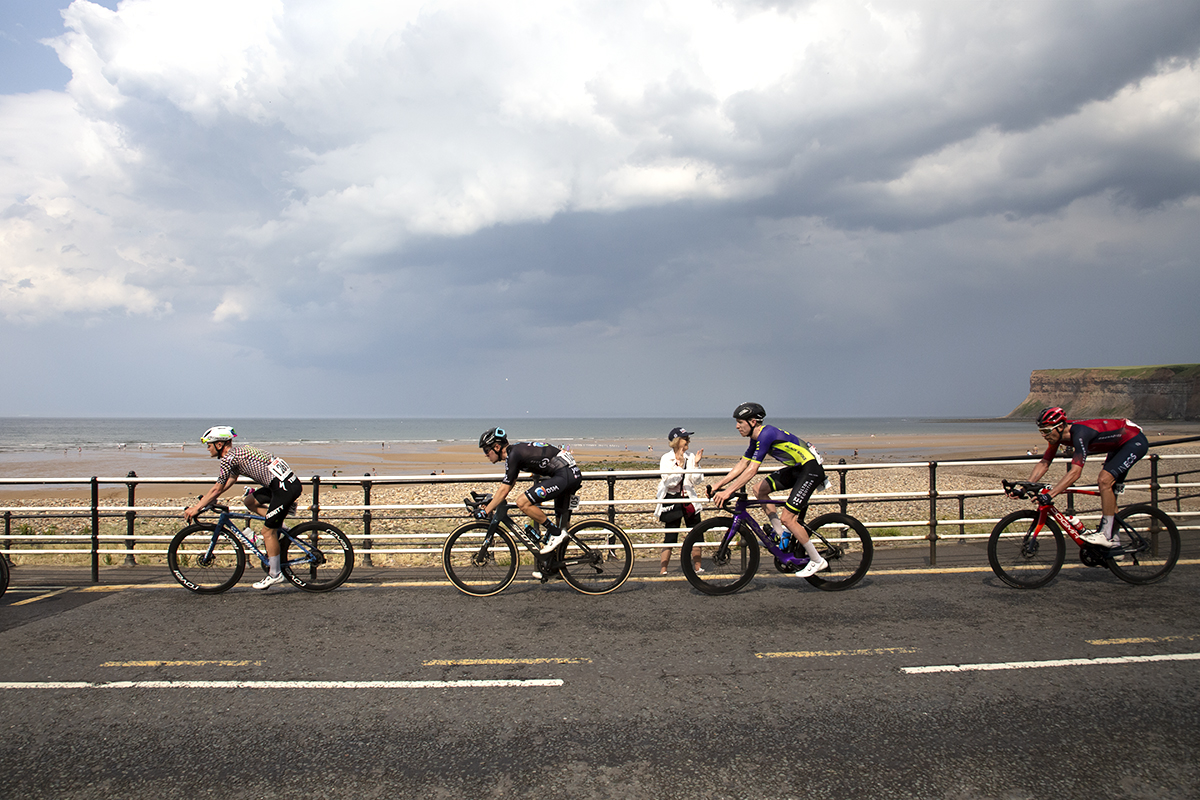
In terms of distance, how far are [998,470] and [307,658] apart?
1592 inches

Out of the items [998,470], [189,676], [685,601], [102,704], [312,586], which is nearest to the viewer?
[102,704]

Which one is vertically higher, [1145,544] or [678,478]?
[678,478]

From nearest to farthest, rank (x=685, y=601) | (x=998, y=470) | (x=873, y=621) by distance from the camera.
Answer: (x=873, y=621), (x=685, y=601), (x=998, y=470)

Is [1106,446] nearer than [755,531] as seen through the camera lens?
Yes

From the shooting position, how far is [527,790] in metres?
3.41

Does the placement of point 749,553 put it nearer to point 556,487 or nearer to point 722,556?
point 722,556

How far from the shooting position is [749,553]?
24.6ft

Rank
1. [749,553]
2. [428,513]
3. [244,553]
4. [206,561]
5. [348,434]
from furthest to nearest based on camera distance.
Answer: [348,434], [428,513], [244,553], [206,561], [749,553]

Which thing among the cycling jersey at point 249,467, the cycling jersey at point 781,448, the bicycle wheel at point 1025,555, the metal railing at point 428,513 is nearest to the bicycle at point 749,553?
the cycling jersey at point 781,448

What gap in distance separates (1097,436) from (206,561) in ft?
33.5

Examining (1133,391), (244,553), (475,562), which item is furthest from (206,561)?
(1133,391)

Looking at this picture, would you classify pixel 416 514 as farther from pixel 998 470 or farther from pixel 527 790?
pixel 998 470

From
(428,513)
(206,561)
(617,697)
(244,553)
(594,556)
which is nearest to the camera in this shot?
(617,697)

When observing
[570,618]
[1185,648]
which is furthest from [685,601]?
[1185,648]
